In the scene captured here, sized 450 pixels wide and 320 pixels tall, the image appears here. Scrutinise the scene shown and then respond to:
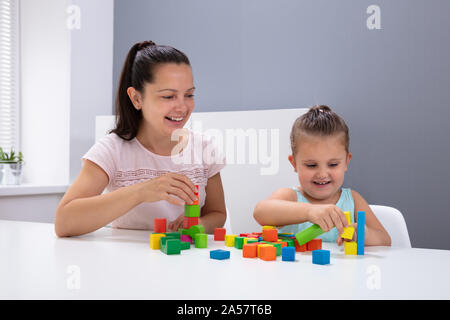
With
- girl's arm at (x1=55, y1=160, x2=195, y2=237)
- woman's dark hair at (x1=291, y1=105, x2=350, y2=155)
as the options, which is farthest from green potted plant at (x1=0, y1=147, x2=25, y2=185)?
woman's dark hair at (x1=291, y1=105, x2=350, y2=155)

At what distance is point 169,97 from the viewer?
1.25 meters

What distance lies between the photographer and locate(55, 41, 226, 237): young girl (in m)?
1.06

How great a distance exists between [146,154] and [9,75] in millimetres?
1513

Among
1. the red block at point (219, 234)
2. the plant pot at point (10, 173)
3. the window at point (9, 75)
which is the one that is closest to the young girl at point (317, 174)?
the red block at point (219, 234)

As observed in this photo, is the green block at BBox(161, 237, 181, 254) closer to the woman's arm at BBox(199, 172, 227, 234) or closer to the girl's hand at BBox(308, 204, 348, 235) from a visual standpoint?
the girl's hand at BBox(308, 204, 348, 235)

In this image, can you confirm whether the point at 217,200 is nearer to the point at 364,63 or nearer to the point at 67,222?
the point at 67,222

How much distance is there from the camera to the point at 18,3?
95.0 inches

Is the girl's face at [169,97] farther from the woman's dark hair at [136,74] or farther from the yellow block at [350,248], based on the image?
the yellow block at [350,248]

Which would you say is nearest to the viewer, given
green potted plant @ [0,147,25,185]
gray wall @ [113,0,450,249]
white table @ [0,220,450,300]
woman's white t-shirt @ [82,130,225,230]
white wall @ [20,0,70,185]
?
white table @ [0,220,450,300]

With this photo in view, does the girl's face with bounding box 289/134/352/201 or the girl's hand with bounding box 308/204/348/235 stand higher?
the girl's face with bounding box 289/134/352/201

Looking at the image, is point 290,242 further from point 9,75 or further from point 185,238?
point 9,75

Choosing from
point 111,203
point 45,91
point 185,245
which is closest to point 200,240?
point 185,245

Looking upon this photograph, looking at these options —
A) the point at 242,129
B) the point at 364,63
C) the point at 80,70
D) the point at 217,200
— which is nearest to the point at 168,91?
the point at 217,200

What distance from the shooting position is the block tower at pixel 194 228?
0.90 metres
